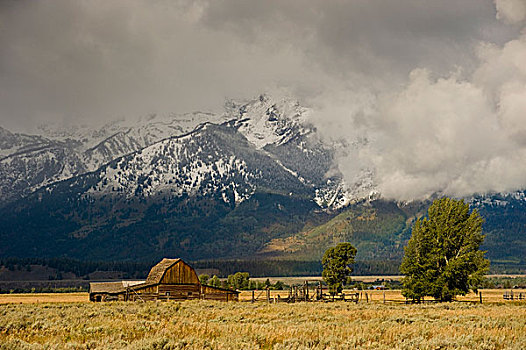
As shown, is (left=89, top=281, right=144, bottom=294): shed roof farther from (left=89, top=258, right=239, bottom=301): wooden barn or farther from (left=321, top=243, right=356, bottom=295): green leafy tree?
(left=321, top=243, right=356, bottom=295): green leafy tree

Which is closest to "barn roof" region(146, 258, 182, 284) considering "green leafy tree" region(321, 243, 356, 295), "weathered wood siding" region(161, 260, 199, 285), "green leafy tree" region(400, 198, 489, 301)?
"weathered wood siding" region(161, 260, 199, 285)

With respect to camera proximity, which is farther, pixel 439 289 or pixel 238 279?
pixel 238 279

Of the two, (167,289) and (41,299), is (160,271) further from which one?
(41,299)

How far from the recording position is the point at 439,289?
2242 inches

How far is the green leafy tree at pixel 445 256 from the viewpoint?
56281 millimetres

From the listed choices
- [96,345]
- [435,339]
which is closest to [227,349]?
[96,345]

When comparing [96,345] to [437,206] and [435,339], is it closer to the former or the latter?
[435,339]

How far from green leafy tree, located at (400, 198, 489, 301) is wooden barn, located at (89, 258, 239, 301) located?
89.5ft

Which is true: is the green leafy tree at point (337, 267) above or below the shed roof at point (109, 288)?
above

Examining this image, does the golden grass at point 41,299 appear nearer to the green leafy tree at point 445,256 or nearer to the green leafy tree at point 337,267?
the green leafy tree at point 337,267

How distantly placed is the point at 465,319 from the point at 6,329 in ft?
76.8

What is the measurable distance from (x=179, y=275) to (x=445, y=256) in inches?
1361

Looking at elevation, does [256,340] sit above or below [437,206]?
below

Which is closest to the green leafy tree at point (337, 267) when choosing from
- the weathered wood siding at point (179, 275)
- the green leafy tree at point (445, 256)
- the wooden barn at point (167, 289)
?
the wooden barn at point (167, 289)
